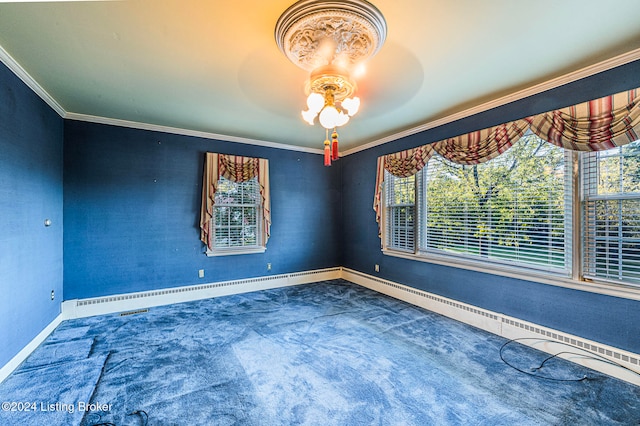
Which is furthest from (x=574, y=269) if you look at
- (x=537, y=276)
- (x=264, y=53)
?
(x=264, y=53)

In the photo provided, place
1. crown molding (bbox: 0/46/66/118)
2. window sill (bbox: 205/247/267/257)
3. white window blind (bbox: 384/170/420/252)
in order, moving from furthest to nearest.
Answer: window sill (bbox: 205/247/267/257)
white window blind (bbox: 384/170/420/252)
crown molding (bbox: 0/46/66/118)

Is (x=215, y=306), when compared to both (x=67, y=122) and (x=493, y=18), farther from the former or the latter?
(x=493, y=18)

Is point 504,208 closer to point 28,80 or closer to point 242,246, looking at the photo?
point 242,246

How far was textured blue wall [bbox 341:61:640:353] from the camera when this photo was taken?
2.34 m

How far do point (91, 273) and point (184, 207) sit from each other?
56.2 inches

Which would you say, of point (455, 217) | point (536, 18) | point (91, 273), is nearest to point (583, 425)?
point (455, 217)

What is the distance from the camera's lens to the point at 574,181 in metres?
2.58

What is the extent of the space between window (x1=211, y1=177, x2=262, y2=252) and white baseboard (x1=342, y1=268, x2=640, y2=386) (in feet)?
8.29

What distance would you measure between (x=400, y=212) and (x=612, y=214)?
2417 mm

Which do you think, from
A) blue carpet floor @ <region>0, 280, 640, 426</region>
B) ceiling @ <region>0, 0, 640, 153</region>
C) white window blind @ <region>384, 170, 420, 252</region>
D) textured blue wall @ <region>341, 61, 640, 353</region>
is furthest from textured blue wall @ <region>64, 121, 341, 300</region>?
white window blind @ <region>384, 170, 420, 252</region>

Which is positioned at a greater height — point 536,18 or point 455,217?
point 536,18

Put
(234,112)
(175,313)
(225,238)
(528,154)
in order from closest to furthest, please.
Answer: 1. (528,154)
2. (234,112)
3. (175,313)
4. (225,238)

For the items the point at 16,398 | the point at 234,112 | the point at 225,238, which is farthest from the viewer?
the point at 225,238

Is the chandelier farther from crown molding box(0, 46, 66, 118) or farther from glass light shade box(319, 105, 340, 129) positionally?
crown molding box(0, 46, 66, 118)
